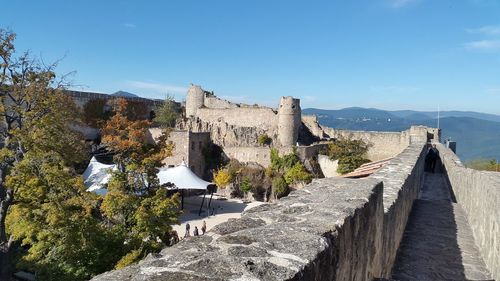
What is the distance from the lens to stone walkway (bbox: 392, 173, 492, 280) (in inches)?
234

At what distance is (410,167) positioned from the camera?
8992mm

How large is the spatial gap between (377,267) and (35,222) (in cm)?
1139

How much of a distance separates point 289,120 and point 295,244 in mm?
43417

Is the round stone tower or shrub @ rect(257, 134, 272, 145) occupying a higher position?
the round stone tower

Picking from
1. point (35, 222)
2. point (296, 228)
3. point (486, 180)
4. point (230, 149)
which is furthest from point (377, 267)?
point (230, 149)

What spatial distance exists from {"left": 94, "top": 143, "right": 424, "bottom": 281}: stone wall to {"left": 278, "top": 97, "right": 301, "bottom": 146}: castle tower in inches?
1607

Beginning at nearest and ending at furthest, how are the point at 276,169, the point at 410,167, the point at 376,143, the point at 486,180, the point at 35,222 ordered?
the point at 486,180 → the point at 410,167 → the point at 35,222 → the point at 276,169 → the point at 376,143

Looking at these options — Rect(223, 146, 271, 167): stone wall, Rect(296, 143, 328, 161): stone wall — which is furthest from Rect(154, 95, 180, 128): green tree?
Rect(296, 143, 328, 161): stone wall

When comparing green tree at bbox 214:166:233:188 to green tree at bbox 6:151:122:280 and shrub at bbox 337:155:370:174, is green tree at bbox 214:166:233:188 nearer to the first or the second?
shrub at bbox 337:155:370:174

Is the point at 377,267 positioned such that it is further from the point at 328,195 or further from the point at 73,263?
the point at 73,263

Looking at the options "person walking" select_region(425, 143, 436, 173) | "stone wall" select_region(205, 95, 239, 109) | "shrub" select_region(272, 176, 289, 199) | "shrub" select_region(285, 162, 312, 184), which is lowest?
"shrub" select_region(272, 176, 289, 199)

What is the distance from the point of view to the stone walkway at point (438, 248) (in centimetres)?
595

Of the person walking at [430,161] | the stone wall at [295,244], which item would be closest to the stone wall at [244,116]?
the person walking at [430,161]

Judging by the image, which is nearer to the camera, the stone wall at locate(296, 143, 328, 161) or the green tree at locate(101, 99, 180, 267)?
the green tree at locate(101, 99, 180, 267)
